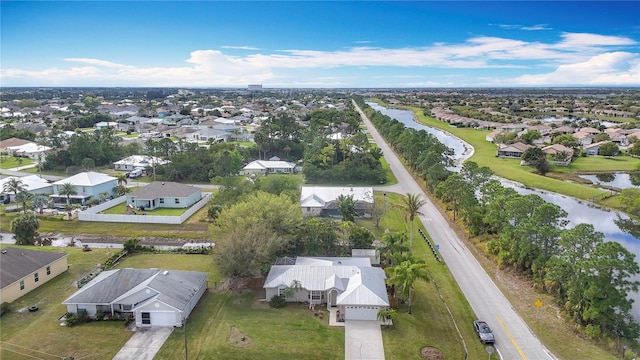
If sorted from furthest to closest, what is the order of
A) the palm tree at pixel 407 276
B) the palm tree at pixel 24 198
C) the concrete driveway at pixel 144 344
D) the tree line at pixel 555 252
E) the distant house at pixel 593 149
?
the distant house at pixel 593 149
the palm tree at pixel 24 198
the palm tree at pixel 407 276
the tree line at pixel 555 252
the concrete driveway at pixel 144 344

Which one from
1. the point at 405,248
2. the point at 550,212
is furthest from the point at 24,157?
the point at 550,212

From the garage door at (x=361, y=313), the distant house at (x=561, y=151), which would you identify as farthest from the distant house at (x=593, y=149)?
the garage door at (x=361, y=313)

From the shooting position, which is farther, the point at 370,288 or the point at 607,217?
the point at 607,217

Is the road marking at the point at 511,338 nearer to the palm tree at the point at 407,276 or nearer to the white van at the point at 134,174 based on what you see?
the palm tree at the point at 407,276

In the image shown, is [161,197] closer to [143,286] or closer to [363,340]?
[143,286]

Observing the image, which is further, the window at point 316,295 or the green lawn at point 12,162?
the green lawn at point 12,162

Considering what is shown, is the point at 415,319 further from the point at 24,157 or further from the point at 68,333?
the point at 24,157

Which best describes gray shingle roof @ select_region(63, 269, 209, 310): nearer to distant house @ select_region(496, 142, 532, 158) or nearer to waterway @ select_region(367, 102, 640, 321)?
waterway @ select_region(367, 102, 640, 321)
